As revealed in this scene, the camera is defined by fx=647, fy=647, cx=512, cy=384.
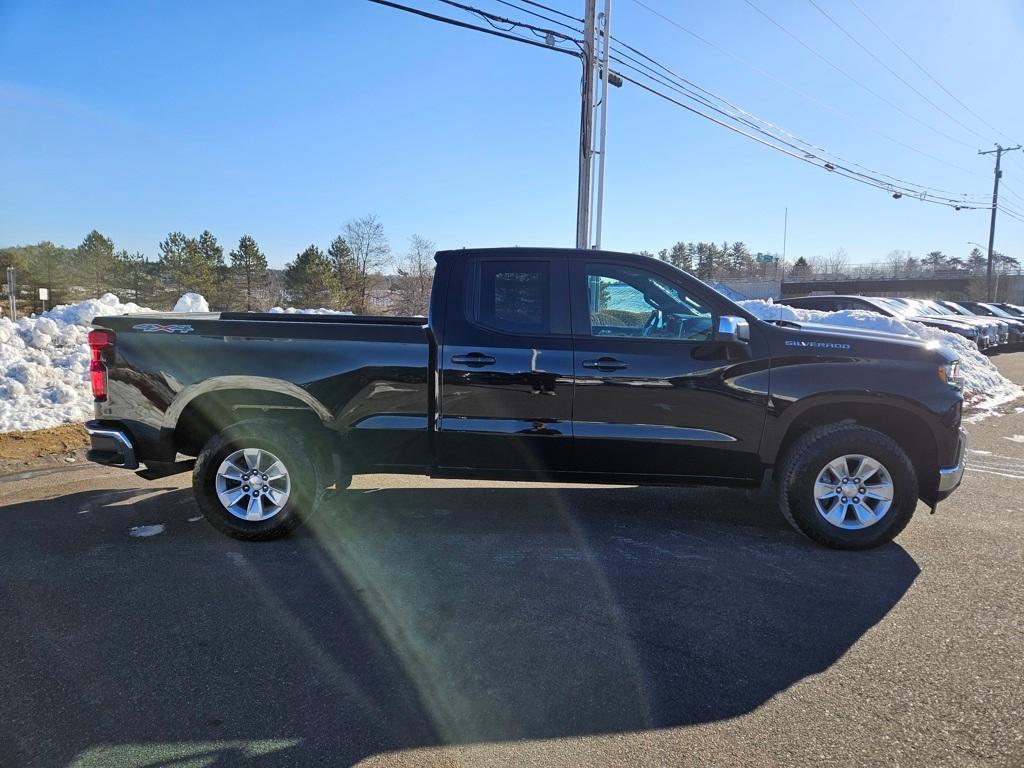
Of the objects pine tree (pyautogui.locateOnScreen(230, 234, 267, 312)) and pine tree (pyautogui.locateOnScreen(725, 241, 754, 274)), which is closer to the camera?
pine tree (pyautogui.locateOnScreen(230, 234, 267, 312))

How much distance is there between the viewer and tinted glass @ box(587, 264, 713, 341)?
4.49 m

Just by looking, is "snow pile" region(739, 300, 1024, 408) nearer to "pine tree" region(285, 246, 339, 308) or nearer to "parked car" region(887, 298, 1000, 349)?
"parked car" region(887, 298, 1000, 349)

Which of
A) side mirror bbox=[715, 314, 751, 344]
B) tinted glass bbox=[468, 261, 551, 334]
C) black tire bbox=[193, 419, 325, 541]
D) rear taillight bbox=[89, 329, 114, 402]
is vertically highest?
tinted glass bbox=[468, 261, 551, 334]

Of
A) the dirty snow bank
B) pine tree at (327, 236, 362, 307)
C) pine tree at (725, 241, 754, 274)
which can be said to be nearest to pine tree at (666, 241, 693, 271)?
pine tree at (725, 241, 754, 274)

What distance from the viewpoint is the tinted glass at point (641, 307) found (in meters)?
4.49

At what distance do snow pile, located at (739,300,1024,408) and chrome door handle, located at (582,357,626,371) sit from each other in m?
6.42

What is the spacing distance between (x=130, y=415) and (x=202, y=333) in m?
0.81

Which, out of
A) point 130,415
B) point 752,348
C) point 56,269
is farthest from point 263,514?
point 56,269

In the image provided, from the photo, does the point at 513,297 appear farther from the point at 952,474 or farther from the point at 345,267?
the point at 345,267

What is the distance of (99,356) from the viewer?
457cm

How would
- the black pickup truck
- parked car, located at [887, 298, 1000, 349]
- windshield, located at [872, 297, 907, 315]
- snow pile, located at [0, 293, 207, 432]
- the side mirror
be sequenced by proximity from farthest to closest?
parked car, located at [887, 298, 1000, 349] < windshield, located at [872, 297, 907, 315] < snow pile, located at [0, 293, 207, 432] < the black pickup truck < the side mirror

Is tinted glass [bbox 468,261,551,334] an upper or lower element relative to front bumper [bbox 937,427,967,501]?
upper

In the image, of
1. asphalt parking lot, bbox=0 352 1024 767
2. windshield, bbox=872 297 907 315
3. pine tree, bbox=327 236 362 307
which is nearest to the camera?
asphalt parking lot, bbox=0 352 1024 767

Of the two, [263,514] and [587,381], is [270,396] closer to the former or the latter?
[263,514]
